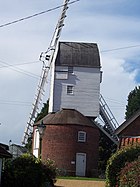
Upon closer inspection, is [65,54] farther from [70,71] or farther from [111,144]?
[111,144]

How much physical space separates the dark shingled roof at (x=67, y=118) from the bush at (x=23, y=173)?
3287 centimetres

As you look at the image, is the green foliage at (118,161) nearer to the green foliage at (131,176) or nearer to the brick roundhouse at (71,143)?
the green foliage at (131,176)

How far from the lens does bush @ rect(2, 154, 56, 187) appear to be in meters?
31.4

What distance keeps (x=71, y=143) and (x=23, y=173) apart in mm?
34472

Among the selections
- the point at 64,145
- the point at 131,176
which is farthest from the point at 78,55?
the point at 131,176

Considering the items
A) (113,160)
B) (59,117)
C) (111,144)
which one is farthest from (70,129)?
(113,160)

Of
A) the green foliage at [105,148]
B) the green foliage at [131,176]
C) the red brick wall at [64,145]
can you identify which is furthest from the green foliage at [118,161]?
the green foliage at [105,148]

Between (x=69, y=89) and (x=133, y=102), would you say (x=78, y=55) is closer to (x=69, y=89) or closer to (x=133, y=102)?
(x=69, y=89)

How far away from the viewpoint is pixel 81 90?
2724 inches

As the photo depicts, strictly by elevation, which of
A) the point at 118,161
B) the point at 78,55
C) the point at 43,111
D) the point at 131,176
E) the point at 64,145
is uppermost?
the point at 78,55

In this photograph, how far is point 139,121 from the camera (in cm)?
3406

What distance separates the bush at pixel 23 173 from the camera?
103 feet

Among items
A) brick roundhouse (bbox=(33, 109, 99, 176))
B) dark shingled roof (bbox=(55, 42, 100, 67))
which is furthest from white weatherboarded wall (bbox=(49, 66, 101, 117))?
brick roundhouse (bbox=(33, 109, 99, 176))

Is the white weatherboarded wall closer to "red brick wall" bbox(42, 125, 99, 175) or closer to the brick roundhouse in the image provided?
the brick roundhouse
